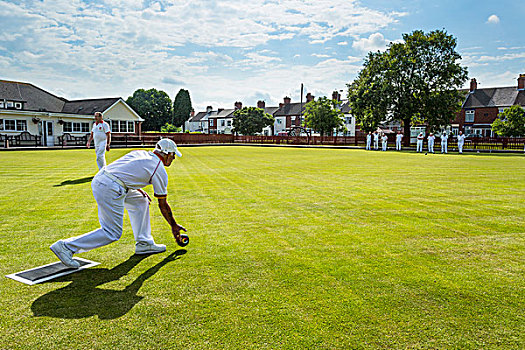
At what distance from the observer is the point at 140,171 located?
4211 millimetres

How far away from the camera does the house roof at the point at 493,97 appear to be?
211 feet

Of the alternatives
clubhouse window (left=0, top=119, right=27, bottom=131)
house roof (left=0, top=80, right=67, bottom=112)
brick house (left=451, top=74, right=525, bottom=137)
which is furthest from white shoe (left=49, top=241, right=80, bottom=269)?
brick house (left=451, top=74, right=525, bottom=137)

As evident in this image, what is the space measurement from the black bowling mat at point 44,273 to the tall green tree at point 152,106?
313 feet

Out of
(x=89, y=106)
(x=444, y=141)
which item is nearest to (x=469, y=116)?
(x=444, y=141)

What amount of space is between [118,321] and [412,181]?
11.0m

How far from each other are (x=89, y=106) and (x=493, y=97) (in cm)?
6531

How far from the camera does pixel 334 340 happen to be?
2926mm

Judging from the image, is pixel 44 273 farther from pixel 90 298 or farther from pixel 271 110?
pixel 271 110

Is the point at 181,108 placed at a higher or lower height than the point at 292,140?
higher

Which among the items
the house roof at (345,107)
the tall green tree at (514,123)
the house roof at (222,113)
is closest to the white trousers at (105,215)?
the tall green tree at (514,123)

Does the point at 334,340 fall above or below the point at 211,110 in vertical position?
below

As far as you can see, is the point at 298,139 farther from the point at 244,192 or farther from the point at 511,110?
the point at 244,192

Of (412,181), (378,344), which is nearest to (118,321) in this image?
(378,344)

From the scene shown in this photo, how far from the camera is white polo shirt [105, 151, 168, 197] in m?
4.18
